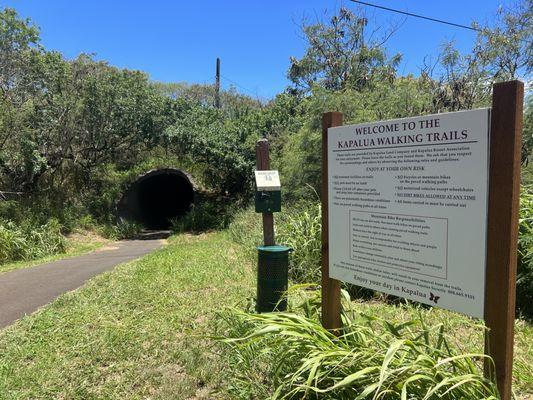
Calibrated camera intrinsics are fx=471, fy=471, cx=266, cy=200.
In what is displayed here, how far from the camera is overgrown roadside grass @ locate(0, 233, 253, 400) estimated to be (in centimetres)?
368

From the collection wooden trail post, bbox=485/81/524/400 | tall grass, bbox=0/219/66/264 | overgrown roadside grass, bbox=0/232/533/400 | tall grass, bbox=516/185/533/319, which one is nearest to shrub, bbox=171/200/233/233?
tall grass, bbox=0/219/66/264

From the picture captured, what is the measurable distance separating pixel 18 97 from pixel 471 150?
54.1 ft

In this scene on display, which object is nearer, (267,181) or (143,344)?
(143,344)

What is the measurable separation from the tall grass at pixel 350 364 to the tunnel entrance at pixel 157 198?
53.0 feet

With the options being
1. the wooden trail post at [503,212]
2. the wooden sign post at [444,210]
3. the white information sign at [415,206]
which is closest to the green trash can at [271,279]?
the white information sign at [415,206]

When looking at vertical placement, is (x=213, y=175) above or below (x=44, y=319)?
above

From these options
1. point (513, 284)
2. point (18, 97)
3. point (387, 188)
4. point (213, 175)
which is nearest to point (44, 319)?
point (387, 188)

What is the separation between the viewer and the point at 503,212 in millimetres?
2320

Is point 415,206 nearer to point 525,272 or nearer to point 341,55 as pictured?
point 525,272

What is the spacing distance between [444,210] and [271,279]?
2.19 meters

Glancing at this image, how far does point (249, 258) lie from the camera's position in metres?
8.44

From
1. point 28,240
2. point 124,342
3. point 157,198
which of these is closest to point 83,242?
point 28,240

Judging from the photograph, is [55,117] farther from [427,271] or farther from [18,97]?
[427,271]

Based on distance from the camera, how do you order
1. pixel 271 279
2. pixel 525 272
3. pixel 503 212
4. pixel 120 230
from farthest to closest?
pixel 120 230 < pixel 525 272 < pixel 271 279 < pixel 503 212
